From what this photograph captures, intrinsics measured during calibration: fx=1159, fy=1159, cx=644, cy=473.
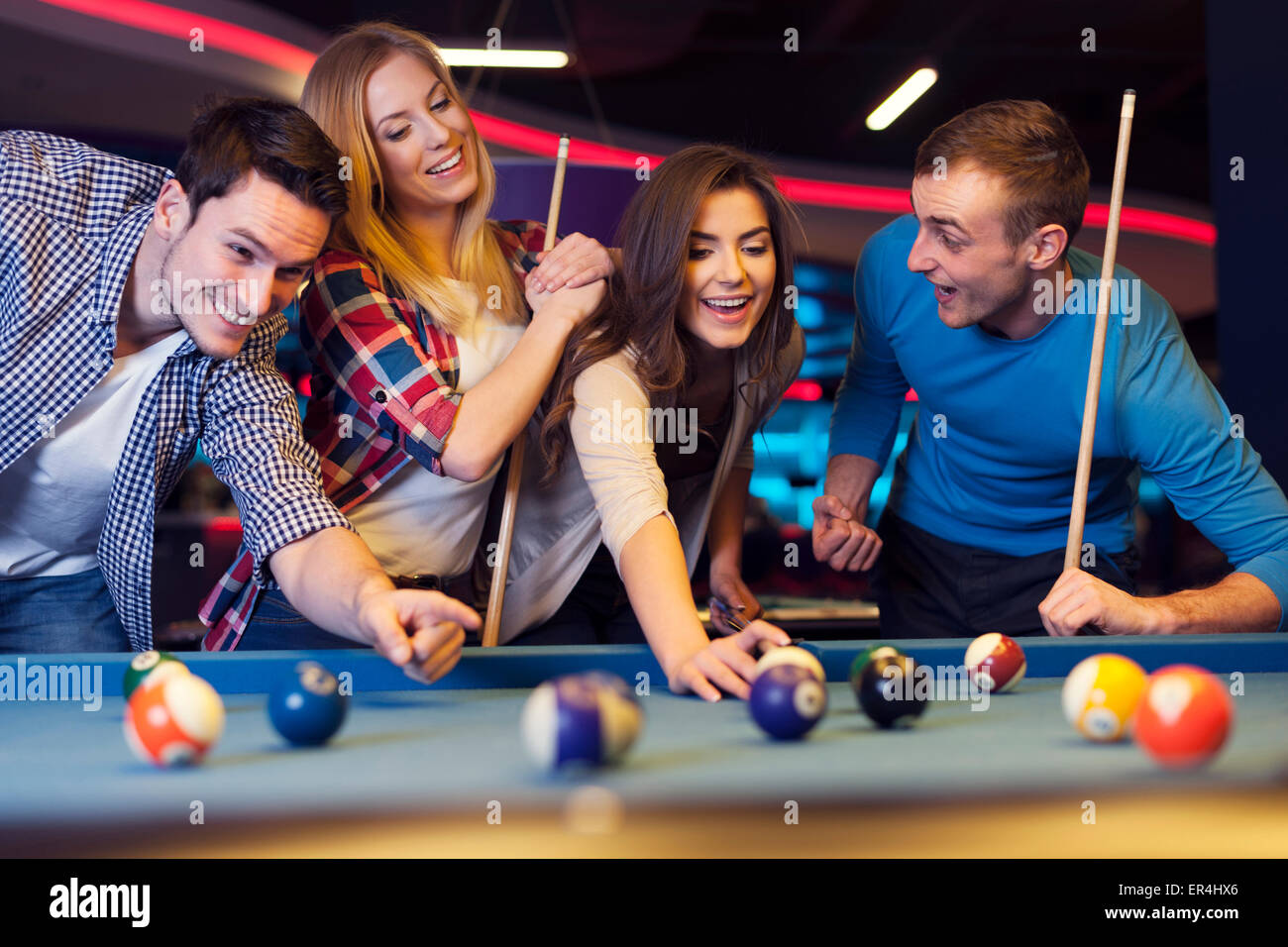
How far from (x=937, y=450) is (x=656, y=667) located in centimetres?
122

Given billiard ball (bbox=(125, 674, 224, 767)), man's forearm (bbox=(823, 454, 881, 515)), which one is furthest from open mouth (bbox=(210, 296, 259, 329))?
man's forearm (bbox=(823, 454, 881, 515))

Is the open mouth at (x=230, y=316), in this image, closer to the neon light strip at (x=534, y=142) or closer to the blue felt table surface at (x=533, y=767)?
the blue felt table surface at (x=533, y=767)

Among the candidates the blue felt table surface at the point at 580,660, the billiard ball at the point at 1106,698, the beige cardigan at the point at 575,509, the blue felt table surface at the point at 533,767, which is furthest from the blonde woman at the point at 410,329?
the billiard ball at the point at 1106,698

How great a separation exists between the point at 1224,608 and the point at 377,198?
177 centimetres

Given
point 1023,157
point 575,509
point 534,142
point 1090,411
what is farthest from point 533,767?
point 534,142

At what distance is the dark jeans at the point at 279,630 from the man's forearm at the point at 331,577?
238mm

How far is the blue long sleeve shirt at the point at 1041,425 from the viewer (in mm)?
2285

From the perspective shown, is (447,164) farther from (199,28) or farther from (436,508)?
(199,28)

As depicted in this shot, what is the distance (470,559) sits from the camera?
2.41 m

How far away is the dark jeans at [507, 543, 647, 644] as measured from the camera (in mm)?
2420

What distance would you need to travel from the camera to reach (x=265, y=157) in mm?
1968
